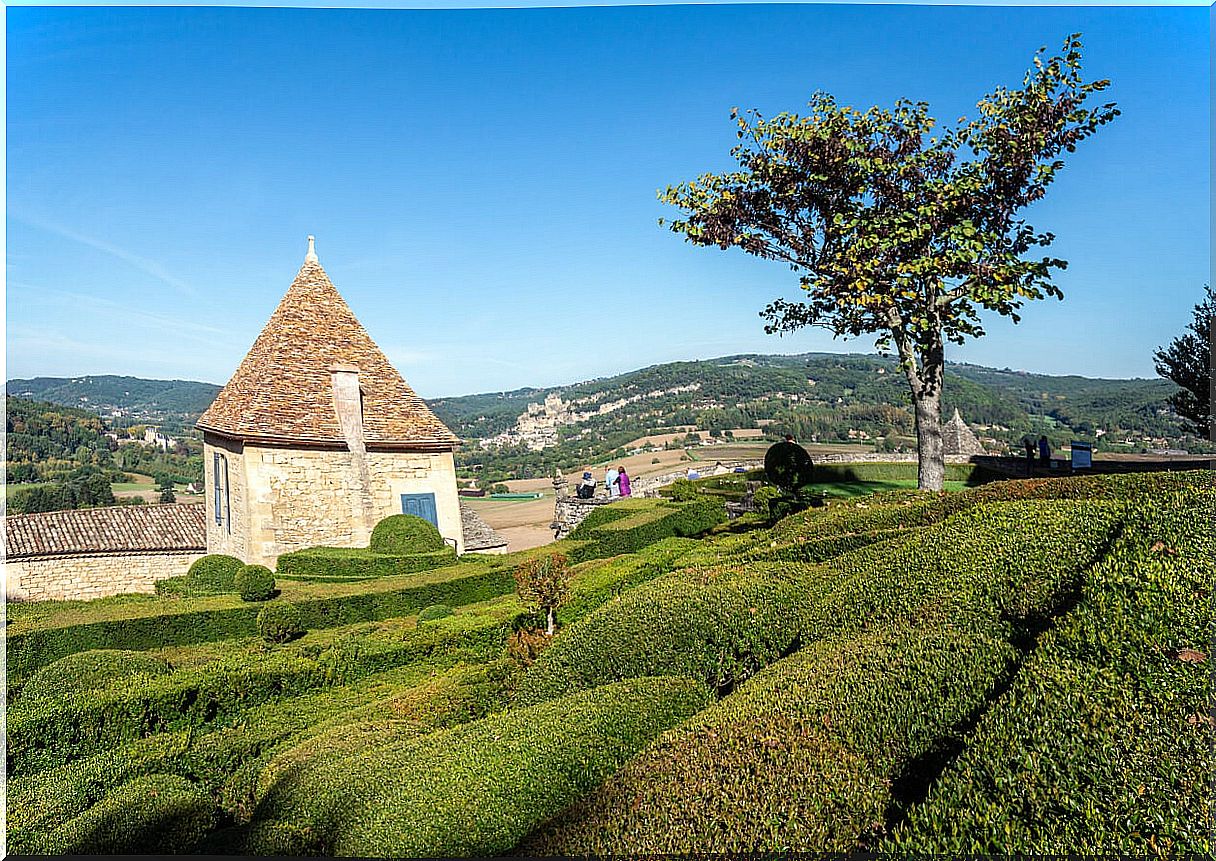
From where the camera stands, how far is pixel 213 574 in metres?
9.73

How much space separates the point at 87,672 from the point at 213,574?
422cm

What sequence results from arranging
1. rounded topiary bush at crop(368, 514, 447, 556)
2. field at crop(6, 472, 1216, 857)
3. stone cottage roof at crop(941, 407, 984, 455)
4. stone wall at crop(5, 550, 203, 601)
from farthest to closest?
stone cottage roof at crop(941, 407, 984, 455)
rounded topiary bush at crop(368, 514, 447, 556)
stone wall at crop(5, 550, 203, 601)
field at crop(6, 472, 1216, 857)

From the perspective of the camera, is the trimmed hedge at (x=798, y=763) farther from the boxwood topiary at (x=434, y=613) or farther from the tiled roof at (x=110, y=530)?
the tiled roof at (x=110, y=530)

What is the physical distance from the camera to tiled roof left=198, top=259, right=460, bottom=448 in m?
10.9

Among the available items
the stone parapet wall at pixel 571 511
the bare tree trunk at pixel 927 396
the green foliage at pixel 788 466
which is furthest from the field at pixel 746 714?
the stone parapet wall at pixel 571 511

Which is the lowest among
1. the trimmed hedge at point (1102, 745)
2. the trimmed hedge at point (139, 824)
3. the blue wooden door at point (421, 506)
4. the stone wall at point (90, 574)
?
the trimmed hedge at point (139, 824)

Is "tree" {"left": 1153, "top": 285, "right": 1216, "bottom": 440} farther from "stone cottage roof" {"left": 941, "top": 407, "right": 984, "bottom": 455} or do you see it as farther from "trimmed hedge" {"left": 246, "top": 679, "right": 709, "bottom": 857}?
"stone cottage roof" {"left": 941, "top": 407, "right": 984, "bottom": 455}

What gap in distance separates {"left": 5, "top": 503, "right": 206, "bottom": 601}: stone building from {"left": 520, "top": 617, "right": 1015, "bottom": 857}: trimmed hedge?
8723 mm

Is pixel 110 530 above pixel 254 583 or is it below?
above

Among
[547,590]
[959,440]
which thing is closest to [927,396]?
[547,590]

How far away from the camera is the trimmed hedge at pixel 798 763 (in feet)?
8.25

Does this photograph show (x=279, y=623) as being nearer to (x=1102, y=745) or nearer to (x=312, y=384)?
(x=312, y=384)

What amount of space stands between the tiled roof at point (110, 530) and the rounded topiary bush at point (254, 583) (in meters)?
2.45

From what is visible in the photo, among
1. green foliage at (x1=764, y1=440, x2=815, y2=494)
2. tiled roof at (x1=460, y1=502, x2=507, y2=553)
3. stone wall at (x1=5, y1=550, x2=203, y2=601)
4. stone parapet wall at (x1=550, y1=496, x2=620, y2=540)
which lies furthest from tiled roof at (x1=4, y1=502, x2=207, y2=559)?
green foliage at (x1=764, y1=440, x2=815, y2=494)
